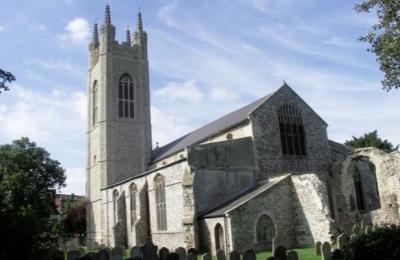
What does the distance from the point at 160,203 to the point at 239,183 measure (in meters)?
6.36

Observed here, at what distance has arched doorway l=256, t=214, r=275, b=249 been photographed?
73.6 ft

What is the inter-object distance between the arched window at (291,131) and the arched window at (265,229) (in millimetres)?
6946

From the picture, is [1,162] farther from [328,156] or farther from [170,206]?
[328,156]

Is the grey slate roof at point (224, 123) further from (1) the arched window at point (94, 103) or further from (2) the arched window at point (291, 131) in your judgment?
(1) the arched window at point (94, 103)

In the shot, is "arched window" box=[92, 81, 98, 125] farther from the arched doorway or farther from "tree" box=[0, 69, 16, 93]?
"tree" box=[0, 69, 16, 93]

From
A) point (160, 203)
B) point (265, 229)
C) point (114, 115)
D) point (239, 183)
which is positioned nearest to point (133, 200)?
point (160, 203)

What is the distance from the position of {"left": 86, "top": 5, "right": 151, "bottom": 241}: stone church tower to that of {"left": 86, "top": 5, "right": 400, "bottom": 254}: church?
0.11 metres

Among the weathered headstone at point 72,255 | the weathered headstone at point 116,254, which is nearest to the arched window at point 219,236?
the weathered headstone at point 116,254

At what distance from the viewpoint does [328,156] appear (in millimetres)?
30516

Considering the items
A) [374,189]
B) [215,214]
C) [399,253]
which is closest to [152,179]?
[215,214]

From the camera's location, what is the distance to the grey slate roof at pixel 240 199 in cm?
2259

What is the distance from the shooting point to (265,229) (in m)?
22.7

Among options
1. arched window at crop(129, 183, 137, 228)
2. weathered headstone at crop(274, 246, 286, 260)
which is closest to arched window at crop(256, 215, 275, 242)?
weathered headstone at crop(274, 246, 286, 260)

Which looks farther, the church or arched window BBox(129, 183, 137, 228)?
arched window BBox(129, 183, 137, 228)
